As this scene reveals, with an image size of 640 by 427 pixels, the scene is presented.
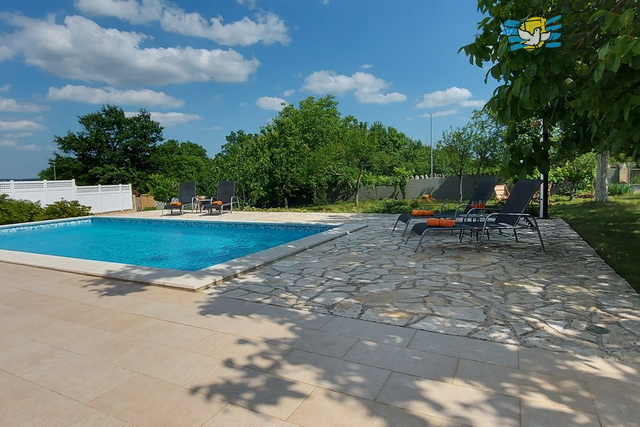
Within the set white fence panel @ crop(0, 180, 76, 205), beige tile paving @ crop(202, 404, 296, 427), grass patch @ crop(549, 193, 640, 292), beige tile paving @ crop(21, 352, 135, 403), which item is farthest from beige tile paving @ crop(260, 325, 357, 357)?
white fence panel @ crop(0, 180, 76, 205)

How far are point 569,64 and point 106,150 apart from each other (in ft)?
112

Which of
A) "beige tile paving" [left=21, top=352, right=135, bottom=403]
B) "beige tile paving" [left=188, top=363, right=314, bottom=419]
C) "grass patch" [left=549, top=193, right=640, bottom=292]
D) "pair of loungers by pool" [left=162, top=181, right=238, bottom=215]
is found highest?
"pair of loungers by pool" [left=162, top=181, right=238, bottom=215]

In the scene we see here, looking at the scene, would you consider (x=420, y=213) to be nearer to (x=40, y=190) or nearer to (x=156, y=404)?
(x=156, y=404)

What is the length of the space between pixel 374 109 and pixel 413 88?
24.8 ft

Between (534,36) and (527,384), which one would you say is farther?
(534,36)

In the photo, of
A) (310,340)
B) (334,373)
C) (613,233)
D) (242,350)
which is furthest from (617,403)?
(613,233)

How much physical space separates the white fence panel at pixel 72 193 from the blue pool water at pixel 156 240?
2.94 m

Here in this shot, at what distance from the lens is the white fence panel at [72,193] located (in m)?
14.5

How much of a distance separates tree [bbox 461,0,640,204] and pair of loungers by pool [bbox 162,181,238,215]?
11.8 metres

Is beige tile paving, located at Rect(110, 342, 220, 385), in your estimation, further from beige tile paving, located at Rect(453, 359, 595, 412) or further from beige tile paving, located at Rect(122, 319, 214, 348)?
beige tile paving, located at Rect(453, 359, 595, 412)

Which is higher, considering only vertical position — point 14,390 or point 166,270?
point 166,270

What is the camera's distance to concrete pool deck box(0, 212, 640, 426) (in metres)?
1.96

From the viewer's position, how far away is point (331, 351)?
262cm

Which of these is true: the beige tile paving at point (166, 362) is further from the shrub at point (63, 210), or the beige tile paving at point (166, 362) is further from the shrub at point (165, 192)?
the shrub at point (165, 192)
